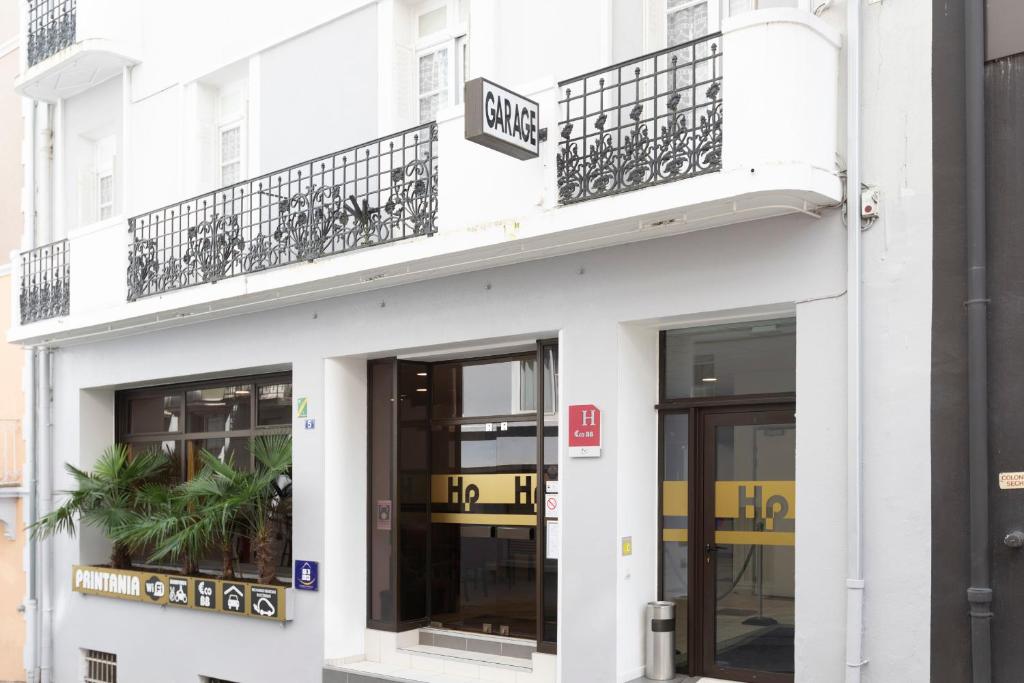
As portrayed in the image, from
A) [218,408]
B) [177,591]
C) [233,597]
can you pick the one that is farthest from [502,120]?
[177,591]

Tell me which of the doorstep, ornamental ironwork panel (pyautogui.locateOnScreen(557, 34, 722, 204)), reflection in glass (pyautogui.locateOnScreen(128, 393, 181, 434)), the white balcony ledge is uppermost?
the white balcony ledge

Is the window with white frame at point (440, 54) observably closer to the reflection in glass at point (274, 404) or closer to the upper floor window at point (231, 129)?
the upper floor window at point (231, 129)

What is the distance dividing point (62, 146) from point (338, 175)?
19.5 ft

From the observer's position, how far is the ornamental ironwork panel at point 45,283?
1393 centimetres

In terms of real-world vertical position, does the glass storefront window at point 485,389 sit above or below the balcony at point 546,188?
below

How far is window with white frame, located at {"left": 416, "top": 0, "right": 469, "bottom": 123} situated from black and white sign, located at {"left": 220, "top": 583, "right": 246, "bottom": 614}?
5.14 meters

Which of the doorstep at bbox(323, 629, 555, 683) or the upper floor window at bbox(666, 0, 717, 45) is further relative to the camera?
the doorstep at bbox(323, 629, 555, 683)

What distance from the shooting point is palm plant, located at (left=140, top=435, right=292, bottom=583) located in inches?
459

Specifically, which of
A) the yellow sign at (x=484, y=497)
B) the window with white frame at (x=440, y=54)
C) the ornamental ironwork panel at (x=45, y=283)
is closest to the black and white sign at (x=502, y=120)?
the window with white frame at (x=440, y=54)

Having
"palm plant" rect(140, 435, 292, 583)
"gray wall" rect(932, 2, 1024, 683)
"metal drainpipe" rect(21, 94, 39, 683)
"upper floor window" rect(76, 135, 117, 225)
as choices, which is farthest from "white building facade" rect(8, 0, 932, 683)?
"metal drainpipe" rect(21, 94, 39, 683)

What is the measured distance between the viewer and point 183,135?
13.3 metres

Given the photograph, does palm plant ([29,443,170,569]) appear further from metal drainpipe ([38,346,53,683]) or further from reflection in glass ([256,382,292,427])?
reflection in glass ([256,382,292,427])

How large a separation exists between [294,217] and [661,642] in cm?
520

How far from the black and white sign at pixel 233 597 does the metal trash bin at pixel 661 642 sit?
476 cm
